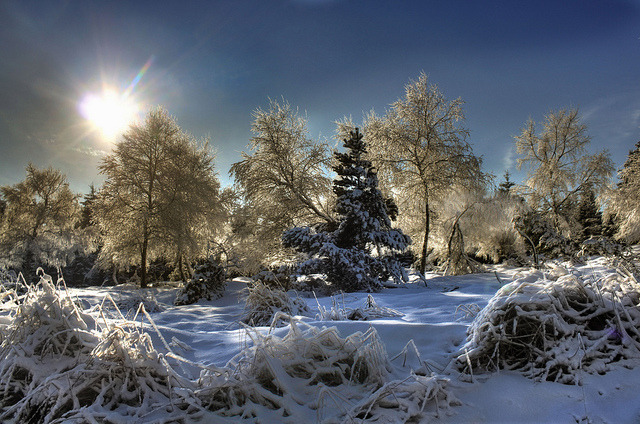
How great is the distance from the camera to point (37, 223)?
15.0m

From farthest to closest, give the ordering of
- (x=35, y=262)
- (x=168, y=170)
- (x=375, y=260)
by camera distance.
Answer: (x=35, y=262) < (x=168, y=170) < (x=375, y=260)

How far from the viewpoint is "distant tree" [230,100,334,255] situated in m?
10.7

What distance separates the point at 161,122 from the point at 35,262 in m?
9.37

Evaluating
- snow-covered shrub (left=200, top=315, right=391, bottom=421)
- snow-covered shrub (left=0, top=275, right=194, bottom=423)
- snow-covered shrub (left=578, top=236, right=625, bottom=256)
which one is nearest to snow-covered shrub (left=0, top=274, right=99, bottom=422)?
snow-covered shrub (left=0, top=275, right=194, bottom=423)

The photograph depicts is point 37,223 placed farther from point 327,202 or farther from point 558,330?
point 558,330

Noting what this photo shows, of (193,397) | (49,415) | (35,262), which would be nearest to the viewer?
(49,415)

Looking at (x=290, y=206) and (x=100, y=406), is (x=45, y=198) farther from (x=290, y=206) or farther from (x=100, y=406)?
(x=100, y=406)

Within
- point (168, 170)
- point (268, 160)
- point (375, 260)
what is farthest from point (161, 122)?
point (375, 260)

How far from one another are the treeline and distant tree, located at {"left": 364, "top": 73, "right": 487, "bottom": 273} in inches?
1.7

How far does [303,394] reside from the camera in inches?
59.5

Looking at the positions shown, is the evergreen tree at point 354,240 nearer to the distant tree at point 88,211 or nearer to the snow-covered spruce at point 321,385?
the snow-covered spruce at point 321,385

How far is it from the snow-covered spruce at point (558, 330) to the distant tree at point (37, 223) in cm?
1892

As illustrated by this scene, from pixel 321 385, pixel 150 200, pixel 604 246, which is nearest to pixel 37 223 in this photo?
pixel 150 200

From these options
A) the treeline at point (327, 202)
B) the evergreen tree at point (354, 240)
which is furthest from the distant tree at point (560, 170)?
the evergreen tree at point (354, 240)
